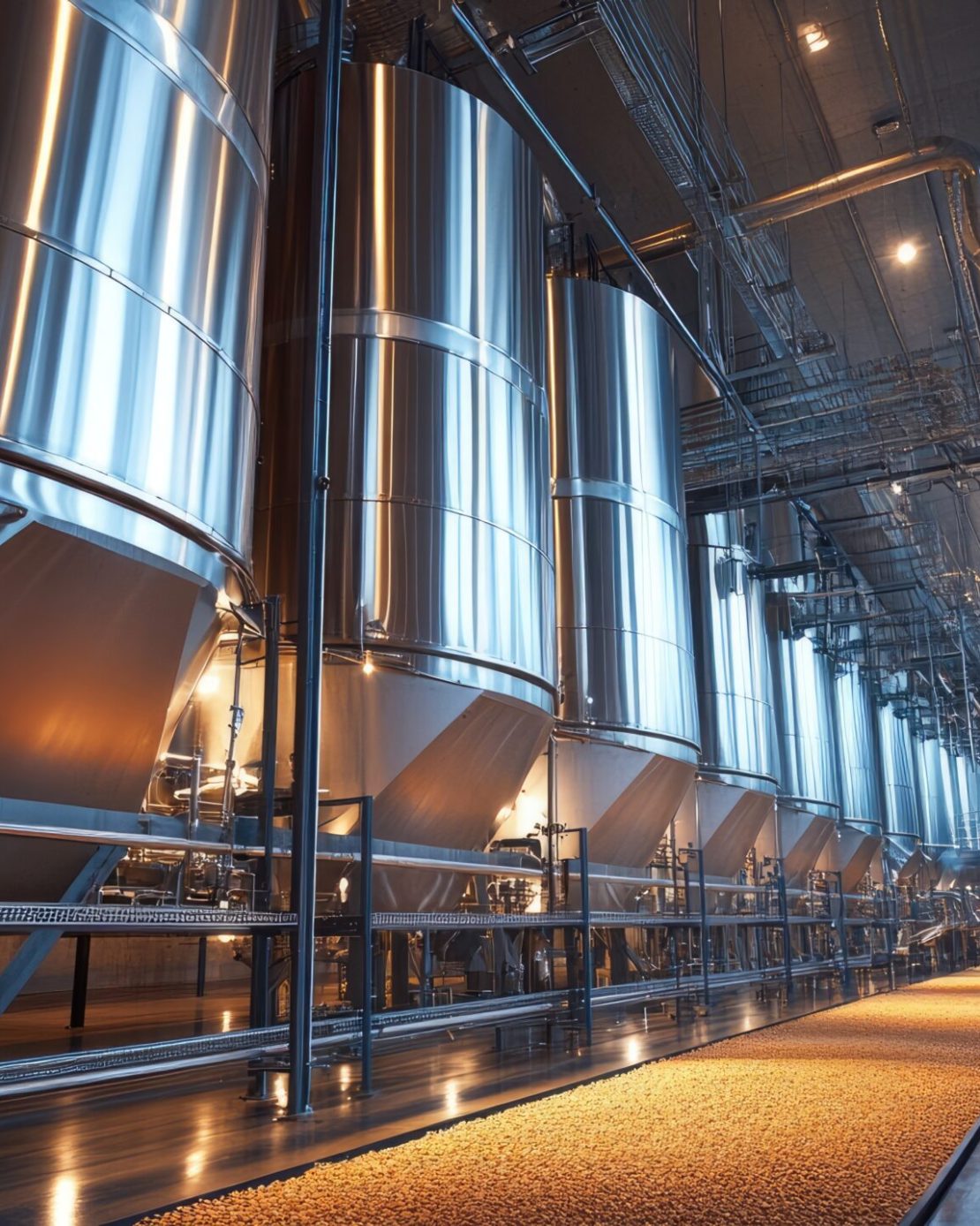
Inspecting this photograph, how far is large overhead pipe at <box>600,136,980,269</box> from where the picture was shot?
11.2 m

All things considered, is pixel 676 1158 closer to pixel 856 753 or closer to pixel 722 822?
pixel 722 822

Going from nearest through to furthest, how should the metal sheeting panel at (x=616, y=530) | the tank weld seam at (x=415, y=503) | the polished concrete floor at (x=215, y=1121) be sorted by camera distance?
the polished concrete floor at (x=215, y=1121)
the tank weld seam at (x=415, y=503)
the metal sheeting panel at (x=616, y=530)

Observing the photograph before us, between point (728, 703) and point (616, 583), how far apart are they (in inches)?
182

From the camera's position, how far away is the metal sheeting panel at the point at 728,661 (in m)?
14.9

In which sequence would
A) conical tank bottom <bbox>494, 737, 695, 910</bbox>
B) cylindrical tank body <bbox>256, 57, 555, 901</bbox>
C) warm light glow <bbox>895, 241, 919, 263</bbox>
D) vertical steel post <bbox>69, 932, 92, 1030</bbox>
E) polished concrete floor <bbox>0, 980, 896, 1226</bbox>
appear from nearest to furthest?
1. polished concrete floor <bbox>0, 980, 896, 1226</bbox>
2. cylindrical tank body <bbox>256, 57, 555, 901</bbox>
3. vertical steel post <bbox>69, 932, 92, 1030</bbox>
4. conical tank bottom <bbox>494, 737, 695, 910</bbox>
5. warm light glow <bbox>895, 241, 919, 263</bbox>

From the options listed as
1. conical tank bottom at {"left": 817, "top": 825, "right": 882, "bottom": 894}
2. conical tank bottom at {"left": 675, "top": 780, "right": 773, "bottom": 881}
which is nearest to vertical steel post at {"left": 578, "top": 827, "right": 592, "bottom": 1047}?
conical tank bottom at {"left": 675, "top": 780, "right": 773, "bottom": 881}

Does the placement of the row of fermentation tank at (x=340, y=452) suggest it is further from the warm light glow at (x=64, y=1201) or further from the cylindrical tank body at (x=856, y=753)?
the cylindrical tank body at (x=856, y=753)


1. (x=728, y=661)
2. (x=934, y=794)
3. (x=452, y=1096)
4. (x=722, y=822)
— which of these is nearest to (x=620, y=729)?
(x=722, y=822)

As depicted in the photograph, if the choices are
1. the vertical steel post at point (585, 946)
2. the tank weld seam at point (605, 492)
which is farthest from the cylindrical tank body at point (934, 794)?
the vertical steel post at point (585, 946)

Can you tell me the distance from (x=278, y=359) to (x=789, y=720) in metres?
13.0

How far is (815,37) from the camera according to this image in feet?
37.8

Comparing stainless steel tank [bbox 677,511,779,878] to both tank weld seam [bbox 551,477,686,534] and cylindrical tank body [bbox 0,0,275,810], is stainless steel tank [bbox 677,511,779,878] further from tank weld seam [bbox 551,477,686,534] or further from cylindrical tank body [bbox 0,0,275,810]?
cylindrical tank body [bbox 0,0,275,810]

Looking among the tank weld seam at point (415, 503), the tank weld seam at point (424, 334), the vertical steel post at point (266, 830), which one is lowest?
the vertical steel post at point (266, 830)

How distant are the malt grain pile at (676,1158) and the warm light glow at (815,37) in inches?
387
